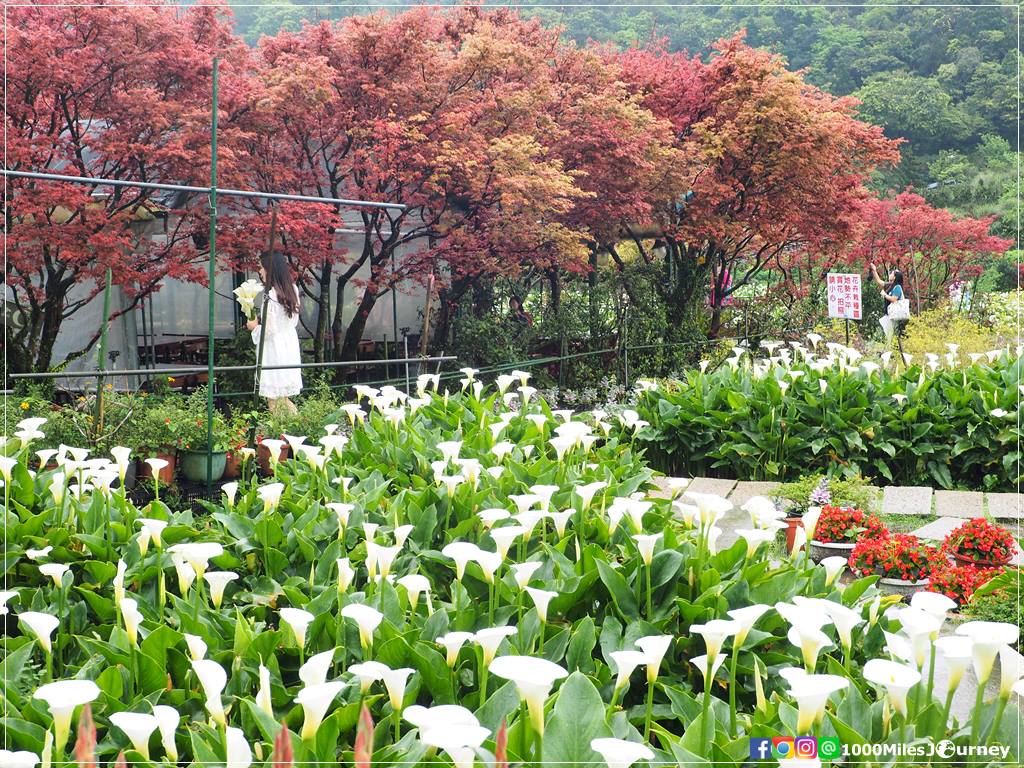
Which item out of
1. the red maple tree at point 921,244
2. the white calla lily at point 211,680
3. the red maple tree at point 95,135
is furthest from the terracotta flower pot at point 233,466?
the red maple tree at point 921,244

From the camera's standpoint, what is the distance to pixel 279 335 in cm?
754

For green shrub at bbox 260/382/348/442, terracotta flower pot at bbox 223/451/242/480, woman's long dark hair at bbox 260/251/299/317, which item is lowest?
terracotta flower pot at bbox 223/451/242/480

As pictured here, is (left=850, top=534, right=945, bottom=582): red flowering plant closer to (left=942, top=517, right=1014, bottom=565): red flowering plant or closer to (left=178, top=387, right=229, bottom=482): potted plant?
(left=942, top=517, right=1014, bottom=565): red flowering plant

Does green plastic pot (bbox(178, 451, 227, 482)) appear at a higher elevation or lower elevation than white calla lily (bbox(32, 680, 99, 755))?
lower

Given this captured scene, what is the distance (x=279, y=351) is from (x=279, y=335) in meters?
0.13

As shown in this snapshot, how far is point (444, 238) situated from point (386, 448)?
5.97 meters

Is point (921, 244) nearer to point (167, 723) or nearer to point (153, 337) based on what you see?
point (153, 337)

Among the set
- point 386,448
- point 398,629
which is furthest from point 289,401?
point 398,629

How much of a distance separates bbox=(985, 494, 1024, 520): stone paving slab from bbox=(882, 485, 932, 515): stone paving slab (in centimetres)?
38

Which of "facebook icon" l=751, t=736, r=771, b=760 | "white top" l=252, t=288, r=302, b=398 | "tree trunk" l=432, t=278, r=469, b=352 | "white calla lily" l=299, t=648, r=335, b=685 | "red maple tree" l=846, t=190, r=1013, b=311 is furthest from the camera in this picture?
"red maple tree" l=846, t=190, r=1013, b=311

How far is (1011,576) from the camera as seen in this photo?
3.32 m

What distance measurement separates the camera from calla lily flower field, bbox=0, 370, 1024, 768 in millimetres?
1680

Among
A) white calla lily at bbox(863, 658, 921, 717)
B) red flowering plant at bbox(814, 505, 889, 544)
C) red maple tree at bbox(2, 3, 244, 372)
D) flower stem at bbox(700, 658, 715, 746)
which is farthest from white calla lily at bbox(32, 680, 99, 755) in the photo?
red maple tree at bbox(2, 3, 244, 372)

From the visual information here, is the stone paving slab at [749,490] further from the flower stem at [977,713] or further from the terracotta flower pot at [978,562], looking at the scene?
the flower stem at [977,713]
